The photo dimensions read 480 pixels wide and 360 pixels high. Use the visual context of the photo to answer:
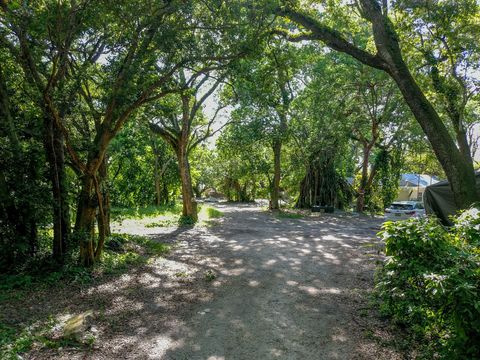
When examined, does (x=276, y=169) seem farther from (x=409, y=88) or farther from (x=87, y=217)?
(x=87, y=217)

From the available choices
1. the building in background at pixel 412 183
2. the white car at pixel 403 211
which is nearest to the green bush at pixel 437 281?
the white car at pixel 403 211

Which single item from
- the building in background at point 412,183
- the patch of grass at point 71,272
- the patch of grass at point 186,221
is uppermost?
the building in background at point 412,183

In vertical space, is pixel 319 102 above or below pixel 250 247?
above

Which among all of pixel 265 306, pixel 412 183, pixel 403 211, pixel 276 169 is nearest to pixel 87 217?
pixel 265 306

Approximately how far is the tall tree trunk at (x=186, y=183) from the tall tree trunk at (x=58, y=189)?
32.3 feet

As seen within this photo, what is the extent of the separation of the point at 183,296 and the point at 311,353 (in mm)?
2787

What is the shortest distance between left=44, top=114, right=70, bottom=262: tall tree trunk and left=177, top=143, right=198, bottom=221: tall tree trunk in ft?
32.3

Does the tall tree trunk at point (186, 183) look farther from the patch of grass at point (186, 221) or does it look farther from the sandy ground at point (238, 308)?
the sandy ground at point (238, 308)

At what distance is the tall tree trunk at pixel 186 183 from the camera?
55.9 feet

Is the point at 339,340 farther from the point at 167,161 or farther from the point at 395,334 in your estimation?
the point at 167,161

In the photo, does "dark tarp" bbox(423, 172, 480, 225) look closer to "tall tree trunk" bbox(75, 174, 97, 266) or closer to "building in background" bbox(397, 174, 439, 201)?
"tall tree trunk" bbox(75, 174, 97, 266)

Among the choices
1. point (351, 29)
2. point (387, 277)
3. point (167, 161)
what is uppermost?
point (351, 29)

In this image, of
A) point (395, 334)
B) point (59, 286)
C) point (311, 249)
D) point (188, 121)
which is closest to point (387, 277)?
point (395, 334)

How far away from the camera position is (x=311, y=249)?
403 inches
